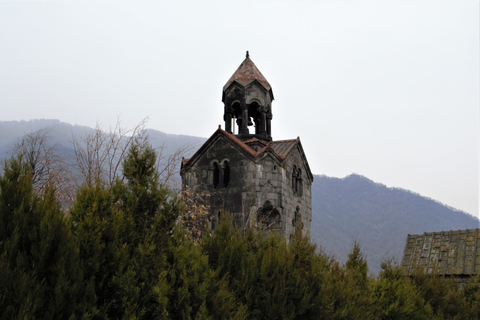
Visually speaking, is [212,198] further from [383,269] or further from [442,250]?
[442,250]

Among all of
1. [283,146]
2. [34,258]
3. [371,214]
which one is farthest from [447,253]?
[371,214]

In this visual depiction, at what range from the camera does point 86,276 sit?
150 inches

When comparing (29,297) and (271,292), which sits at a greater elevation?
(29,297)

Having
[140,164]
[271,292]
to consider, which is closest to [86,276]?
[140,164]

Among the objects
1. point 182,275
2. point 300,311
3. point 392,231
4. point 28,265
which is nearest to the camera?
point 28,265

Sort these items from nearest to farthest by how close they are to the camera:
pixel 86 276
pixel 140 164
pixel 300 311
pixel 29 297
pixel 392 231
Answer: pixel 29 297 → pixel 86 276 → pixel 140 164 → pixel 300 311 → pixel 392 231

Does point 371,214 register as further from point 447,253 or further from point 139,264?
point 139,264

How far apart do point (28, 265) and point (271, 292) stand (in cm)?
302

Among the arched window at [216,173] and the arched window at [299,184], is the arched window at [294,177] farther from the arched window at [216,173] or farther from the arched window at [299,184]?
the arched window at [216,173]

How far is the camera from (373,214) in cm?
8531

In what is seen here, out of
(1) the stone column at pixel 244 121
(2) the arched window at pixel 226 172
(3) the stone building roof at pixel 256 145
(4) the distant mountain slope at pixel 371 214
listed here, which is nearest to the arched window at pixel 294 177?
(3) the stone building roof at pixel 256 145

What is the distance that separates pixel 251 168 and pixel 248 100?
2294 mm

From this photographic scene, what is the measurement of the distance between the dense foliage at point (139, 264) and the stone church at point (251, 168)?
18.6 ft

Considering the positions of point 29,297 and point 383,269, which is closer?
point 29,297
